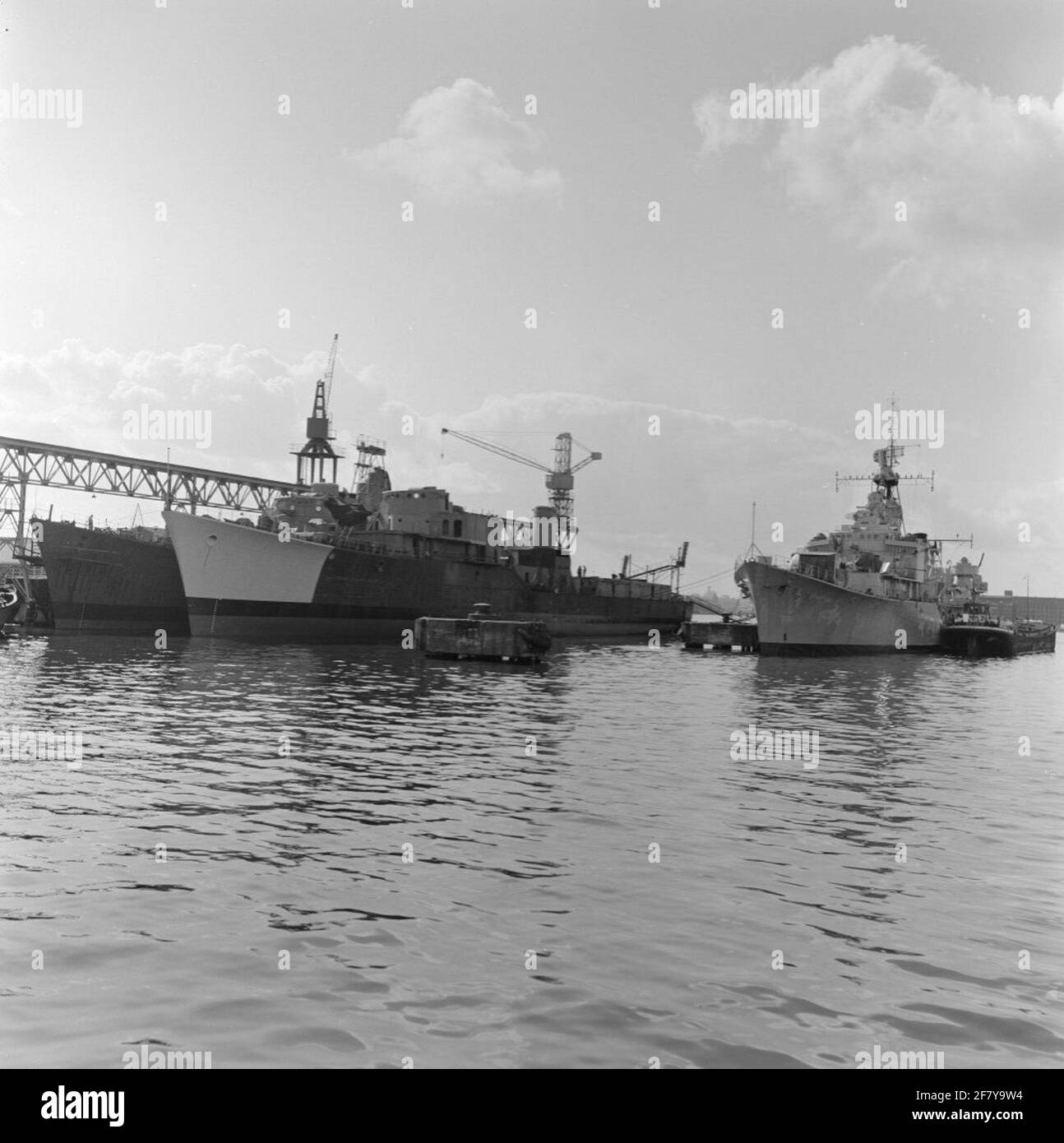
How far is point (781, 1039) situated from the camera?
734 centimetres

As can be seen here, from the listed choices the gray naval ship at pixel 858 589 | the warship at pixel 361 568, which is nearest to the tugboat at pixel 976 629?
the gray naval ship at pixel 858 589

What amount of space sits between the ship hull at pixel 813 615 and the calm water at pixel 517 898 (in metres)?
33.5

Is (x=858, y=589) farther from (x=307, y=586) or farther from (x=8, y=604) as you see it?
(x=8, y=604)

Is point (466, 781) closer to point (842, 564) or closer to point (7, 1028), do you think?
point (7, 1028)

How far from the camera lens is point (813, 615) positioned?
58625 millimetres

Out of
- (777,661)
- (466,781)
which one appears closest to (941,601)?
(777,661)

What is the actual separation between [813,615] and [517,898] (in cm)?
5155

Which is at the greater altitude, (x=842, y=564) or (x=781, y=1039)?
(x=842, y=564)

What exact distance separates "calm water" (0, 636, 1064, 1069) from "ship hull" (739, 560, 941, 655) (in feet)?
110

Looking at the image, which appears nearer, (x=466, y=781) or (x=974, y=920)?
(x=974, y=920)

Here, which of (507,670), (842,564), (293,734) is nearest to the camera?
(293,734)

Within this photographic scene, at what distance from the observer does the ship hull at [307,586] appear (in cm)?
5584

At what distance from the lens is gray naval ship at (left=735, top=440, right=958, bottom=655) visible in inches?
2290
